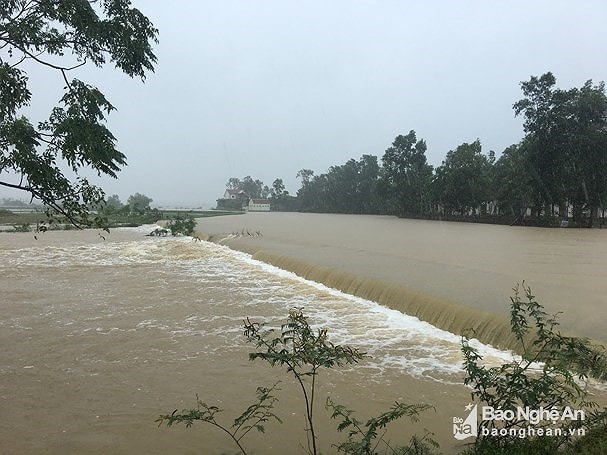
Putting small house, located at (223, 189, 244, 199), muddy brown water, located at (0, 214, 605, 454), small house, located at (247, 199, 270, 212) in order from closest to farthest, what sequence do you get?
1. muddy brown water, located at (0, 214, 605, 454)
2. small house, located at (247, 199, 270, 212)
3. small house, located at (223, 189, 244, 199)

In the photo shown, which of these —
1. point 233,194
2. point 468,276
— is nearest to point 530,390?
point 468,276

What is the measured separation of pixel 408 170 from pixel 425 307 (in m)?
39.8

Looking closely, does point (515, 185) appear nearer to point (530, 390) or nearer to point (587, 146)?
point (587, 146)

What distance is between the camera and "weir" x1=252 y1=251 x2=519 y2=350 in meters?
5.89

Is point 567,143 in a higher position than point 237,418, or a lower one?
higher

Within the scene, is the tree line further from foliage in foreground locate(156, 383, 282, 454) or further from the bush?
foliage in foreground locate(156, 383, 282, 454)

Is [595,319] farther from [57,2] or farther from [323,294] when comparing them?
[57,2]

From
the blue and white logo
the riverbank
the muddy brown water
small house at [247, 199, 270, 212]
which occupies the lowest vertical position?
the muddy brown water

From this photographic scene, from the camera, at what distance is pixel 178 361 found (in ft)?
18.4

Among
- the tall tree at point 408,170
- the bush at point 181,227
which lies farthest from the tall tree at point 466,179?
the bush at point 181,227

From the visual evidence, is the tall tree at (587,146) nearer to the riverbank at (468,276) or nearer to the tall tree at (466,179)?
the tall tree at (466,179)

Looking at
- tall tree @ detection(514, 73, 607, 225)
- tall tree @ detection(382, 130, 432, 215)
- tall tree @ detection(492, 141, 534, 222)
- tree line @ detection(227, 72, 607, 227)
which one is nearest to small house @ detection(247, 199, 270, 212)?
tree line @ detection(227, 72, 607, 227)

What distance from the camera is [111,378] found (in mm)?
5031

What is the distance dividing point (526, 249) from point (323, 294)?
9.12 metres
